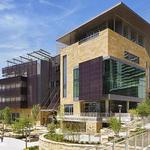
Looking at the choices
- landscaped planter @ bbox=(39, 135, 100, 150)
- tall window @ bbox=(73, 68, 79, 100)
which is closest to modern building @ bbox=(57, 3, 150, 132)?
tall window @ bbox=(73, 68, 79, 100)

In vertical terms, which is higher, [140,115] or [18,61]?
[18,61]

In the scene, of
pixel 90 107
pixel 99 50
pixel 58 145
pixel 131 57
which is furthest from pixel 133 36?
pixel 58 145

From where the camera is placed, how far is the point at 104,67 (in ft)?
175

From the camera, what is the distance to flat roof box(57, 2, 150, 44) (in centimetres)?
5603

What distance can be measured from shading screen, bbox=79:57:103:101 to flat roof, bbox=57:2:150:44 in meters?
7.70

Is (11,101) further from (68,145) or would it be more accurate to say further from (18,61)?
(68,145)

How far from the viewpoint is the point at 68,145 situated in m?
29.3

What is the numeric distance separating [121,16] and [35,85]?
94.3 ft

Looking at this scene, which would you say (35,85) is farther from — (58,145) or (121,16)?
(58,145)

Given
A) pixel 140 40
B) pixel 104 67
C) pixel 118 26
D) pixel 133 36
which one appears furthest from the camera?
pixel 140 40

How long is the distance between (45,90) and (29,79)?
5.12m

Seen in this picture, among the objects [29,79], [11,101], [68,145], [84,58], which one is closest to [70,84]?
[84,58]

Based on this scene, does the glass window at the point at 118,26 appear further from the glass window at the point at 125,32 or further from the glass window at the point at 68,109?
the glass window at the point at 68,109

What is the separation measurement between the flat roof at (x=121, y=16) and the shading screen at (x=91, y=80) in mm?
7696
